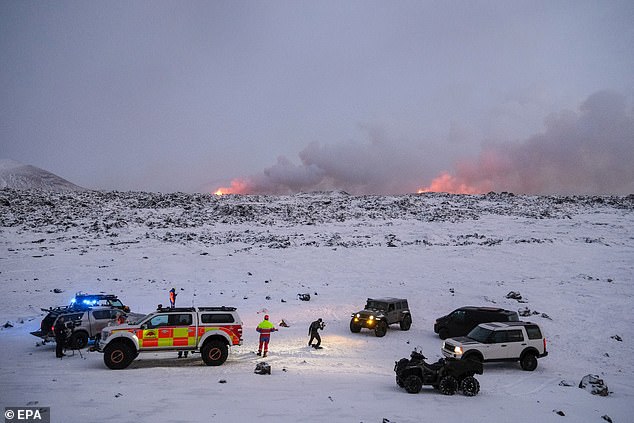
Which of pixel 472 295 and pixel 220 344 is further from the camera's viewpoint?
pixel 472 295

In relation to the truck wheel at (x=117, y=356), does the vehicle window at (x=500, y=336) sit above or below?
below

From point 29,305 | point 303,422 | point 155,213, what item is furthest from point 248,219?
point 303,422

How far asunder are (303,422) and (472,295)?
2243 centimetres

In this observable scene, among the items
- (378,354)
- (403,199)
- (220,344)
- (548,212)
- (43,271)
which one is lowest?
(378,354)

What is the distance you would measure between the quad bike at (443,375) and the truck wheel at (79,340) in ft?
45.8

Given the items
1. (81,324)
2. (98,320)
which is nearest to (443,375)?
(98,320)

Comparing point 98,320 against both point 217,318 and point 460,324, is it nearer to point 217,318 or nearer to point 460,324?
point 217,318

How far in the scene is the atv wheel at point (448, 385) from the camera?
12.5 metres

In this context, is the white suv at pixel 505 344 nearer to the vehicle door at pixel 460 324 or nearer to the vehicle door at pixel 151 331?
the vehicle door at pixel 460 324

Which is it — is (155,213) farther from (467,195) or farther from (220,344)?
(467,195)

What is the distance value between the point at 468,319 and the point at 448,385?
890 centimetres

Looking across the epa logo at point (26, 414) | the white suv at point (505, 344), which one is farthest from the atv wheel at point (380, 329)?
the epa logo at point (26, 414)

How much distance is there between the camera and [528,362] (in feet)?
54.4

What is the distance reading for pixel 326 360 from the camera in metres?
16.9
